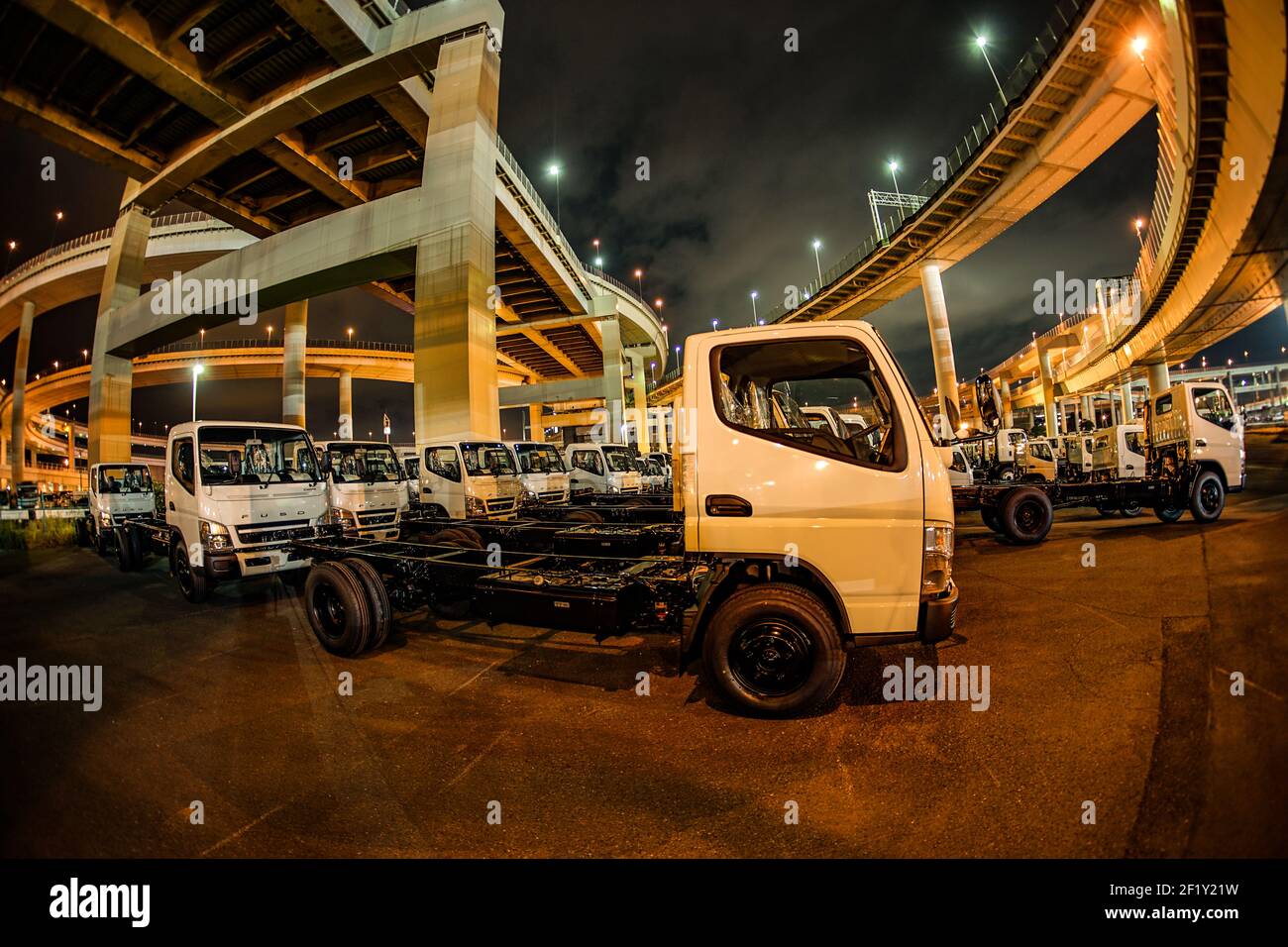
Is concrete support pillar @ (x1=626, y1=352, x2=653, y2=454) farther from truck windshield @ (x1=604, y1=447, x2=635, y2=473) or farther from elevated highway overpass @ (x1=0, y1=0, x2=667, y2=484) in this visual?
truck windshield @ (x1=604, y1=447, x2=635, y2=473)

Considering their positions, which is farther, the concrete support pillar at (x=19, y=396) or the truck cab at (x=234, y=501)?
the concrete support pillar at (x=19, y=396)

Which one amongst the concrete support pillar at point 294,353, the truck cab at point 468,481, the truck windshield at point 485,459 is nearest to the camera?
the truck cab at point 468,481

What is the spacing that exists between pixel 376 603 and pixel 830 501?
13.5 ft

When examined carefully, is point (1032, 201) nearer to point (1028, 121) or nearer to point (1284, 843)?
point (1028, 121)

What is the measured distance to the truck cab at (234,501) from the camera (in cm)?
683

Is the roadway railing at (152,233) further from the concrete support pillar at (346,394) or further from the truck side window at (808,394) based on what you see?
the truck side window at (808,394)

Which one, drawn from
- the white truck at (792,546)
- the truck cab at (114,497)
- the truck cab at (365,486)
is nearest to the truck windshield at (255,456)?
the truck cab at (365,486)

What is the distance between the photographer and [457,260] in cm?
1525

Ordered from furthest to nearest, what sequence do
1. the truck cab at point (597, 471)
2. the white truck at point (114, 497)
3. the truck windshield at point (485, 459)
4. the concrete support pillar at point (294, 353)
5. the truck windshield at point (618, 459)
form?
the concrete support pillar at point (294, 353) < the truck windshield at point (618, 459) < the truck cab at point (597, 471) < the white truck at point (114, 497) < the truck windshield at point (485, 459)

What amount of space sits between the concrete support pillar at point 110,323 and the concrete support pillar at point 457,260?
18.9 meters

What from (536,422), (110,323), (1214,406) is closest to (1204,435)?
(1214,406)

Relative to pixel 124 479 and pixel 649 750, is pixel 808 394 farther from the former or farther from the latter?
pixel 124 479
